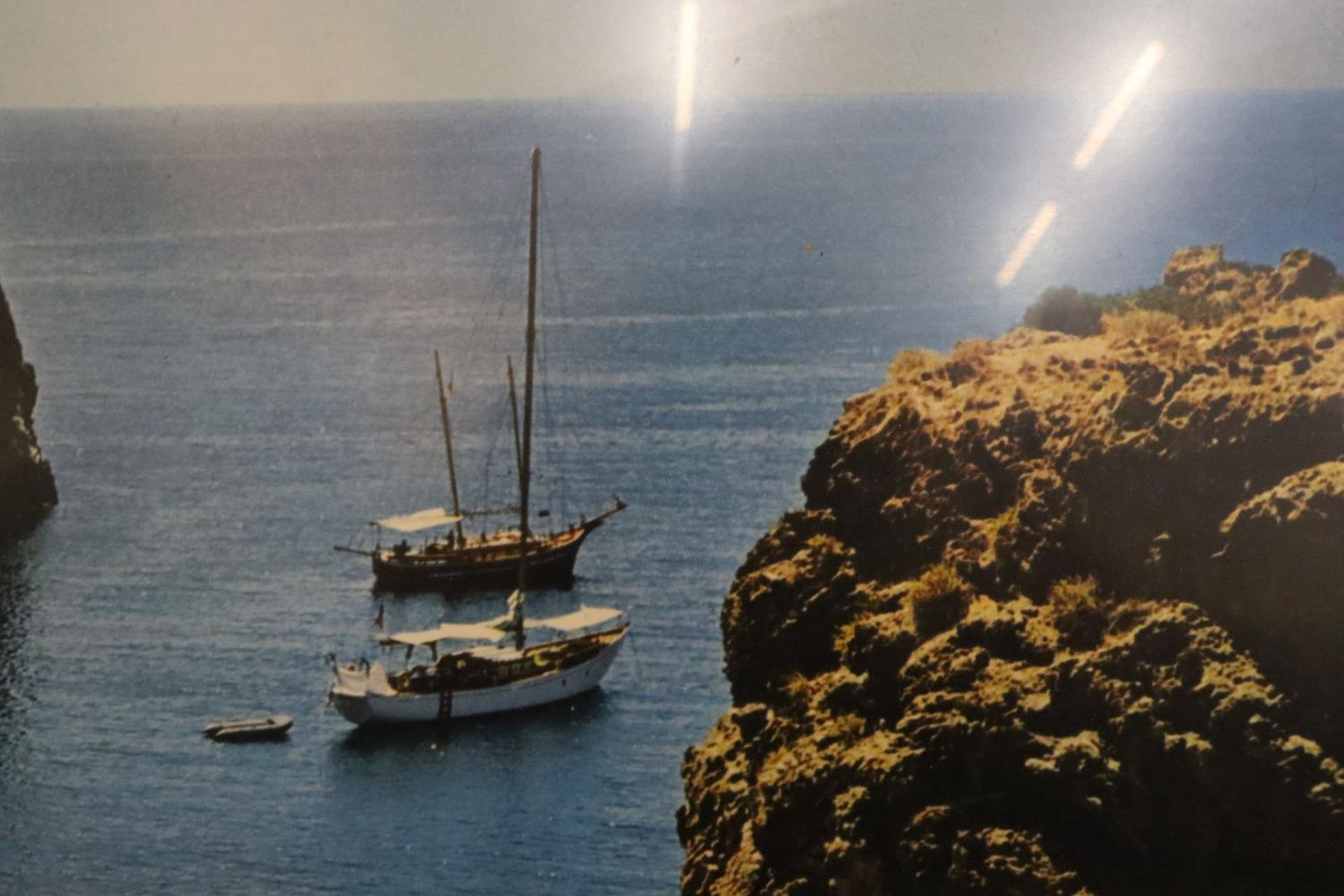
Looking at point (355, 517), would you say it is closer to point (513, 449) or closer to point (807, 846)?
point (513, 449)

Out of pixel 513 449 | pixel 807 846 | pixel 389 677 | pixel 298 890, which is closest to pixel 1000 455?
pixel 807 846

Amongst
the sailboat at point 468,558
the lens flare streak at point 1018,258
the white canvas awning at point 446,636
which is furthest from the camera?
the lens flare streak at point 1018,258

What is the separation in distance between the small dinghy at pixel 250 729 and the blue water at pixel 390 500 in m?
0.72

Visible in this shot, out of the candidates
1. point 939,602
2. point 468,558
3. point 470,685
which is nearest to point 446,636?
point 470,685

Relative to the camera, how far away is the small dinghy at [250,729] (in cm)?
6806

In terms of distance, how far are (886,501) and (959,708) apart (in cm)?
409

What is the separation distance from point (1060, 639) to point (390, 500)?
3377 inches

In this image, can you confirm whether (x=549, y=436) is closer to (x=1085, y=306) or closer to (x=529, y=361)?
A: (x=529, y=361)

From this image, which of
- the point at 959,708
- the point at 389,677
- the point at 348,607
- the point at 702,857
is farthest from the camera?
the point at 348,607

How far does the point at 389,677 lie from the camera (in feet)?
241

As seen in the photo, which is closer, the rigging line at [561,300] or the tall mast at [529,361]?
the tall mast at [529,361]

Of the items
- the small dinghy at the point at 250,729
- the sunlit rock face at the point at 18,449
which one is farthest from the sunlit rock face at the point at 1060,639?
the sunlit rock face at the point at 18,449

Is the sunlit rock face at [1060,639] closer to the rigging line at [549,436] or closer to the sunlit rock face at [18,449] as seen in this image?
the rigging line at [549,436]

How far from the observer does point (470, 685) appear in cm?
7269
